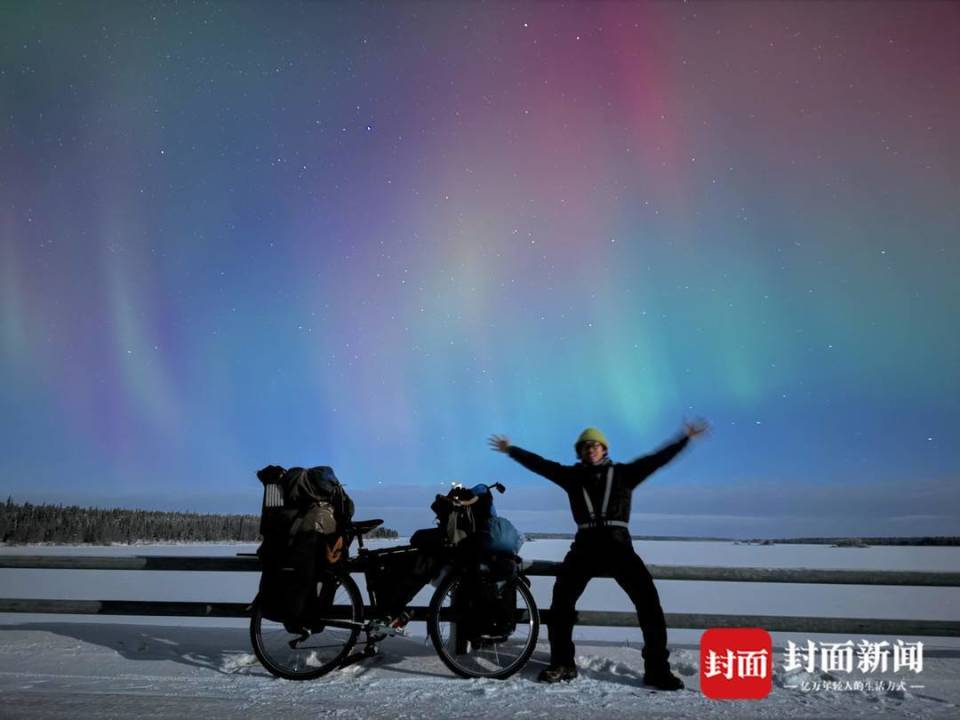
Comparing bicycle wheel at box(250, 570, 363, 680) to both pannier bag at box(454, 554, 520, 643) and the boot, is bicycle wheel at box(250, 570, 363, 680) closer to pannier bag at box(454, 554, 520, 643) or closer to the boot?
pannier bag at box(454, 554, 520, 643)

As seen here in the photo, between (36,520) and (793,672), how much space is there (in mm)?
68377

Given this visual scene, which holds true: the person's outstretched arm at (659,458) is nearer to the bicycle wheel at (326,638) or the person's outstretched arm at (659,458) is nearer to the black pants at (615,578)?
the black pants at (615,578)

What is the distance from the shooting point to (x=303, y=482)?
222 inches

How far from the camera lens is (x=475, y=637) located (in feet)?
18.5

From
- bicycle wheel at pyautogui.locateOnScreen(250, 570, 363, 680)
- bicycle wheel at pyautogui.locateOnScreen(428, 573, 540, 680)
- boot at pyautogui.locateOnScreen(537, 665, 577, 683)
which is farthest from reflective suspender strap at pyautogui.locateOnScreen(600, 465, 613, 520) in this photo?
bicycle wheel at pyautogui.locateOnScreen(250, 570, 363, 680)

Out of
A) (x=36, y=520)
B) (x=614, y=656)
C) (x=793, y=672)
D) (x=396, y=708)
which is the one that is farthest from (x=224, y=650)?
(x=36, y=520)

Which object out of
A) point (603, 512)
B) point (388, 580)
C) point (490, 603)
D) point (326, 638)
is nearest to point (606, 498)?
point (603, 512)

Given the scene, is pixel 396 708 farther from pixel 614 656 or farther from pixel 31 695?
pixel 31 695

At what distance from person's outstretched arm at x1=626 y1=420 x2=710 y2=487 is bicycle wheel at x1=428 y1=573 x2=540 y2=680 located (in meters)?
1.31

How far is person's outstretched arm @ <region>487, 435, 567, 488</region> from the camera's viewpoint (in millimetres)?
5723

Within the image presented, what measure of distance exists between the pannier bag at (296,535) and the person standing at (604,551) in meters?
1.91

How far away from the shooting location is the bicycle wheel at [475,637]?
5406 mm

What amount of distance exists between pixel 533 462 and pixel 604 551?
0.97 meters

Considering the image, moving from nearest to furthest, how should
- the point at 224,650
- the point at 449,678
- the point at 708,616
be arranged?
the point at 449,678, the point at 708,616, the point at 224,650
